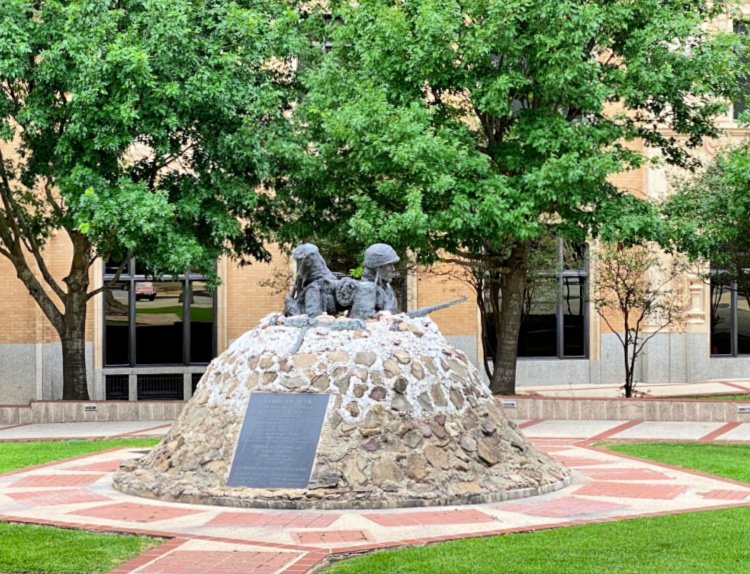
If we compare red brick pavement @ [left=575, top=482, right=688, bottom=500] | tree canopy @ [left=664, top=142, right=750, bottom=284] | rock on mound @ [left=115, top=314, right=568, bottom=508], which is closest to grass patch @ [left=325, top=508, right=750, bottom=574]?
red brick pavement @ [left=575, top=482, right=688, bottom=500]

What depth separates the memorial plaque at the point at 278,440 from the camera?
46.0 ft

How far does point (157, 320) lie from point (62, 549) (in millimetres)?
23188

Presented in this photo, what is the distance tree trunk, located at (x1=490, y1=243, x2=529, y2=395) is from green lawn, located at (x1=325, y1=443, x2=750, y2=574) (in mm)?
13240

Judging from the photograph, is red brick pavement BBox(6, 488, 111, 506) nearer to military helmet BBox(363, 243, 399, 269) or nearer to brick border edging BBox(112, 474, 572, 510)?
brick border edging BBox(112, 474, 572, 510)

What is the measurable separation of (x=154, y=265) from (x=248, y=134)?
313cm

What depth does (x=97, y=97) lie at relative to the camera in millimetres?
22703

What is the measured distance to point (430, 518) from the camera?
12.9 m

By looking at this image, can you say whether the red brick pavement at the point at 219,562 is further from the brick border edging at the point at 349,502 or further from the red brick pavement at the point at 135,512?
the brick border edging at the point at 349,502

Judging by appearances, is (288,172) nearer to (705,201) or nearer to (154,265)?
(154,265)

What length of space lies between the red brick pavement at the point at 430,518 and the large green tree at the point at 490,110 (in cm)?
959

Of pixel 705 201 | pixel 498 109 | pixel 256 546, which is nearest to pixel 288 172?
pixel 498 109

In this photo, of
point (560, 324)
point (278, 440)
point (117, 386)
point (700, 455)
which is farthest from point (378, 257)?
point (560, 324)

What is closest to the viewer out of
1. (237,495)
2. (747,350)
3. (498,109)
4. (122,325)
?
(237,495)

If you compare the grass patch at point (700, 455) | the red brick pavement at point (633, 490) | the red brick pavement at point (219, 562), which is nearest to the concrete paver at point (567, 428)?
the grass patch at point (700, 455)
